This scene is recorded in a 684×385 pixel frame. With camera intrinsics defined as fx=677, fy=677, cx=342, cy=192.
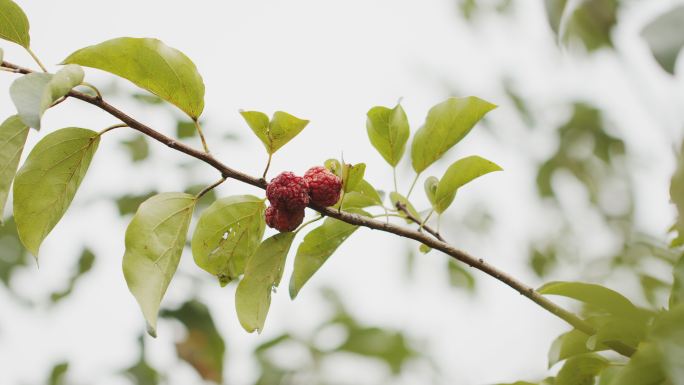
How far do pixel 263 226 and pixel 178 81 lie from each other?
0.80 feet

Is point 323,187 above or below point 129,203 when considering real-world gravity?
above

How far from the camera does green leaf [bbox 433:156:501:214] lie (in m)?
1.03

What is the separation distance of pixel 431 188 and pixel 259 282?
34cm

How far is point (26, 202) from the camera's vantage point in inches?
34.4

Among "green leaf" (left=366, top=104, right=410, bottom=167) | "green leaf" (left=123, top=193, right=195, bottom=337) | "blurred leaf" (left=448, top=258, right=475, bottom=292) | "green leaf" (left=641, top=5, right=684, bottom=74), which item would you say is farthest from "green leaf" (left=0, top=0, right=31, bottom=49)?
"blurred leaf" (left=448, top=258, right=475, bottom=292)

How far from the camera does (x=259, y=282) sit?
3.13ft

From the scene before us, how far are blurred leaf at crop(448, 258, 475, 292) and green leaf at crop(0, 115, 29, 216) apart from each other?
210cm

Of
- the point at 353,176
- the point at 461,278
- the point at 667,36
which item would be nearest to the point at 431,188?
the point at 353,176

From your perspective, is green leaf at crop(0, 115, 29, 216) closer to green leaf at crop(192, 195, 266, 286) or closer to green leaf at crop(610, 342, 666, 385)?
green leaf at crop(192, 195, 266, 286)

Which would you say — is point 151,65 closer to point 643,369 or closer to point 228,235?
point 228,235

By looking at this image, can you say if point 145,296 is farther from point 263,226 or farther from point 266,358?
point 266,358

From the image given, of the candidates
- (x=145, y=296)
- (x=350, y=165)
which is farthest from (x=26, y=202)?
(x=350, y=165)

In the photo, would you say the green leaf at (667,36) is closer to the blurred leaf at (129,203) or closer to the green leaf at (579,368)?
the green leaf at (579,368)

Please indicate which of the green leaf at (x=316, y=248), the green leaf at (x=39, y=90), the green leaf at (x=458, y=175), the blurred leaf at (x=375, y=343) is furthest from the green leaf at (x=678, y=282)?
the blurred leaf at (x=375, y=343)
